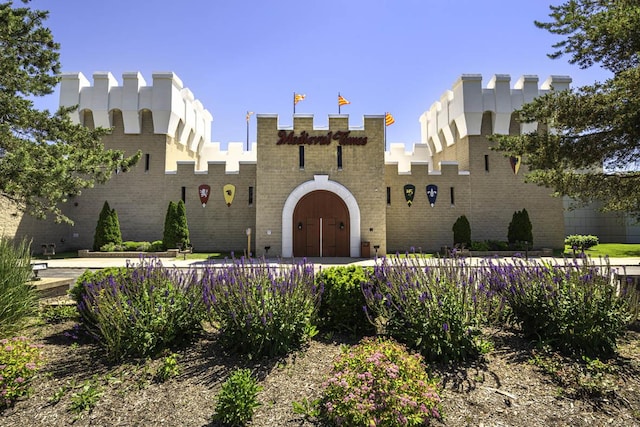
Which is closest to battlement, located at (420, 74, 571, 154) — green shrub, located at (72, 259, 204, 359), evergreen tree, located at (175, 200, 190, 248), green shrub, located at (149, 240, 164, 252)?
evergreen tree, located at (175, 200, 190, 248)

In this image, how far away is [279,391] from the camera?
420 cm

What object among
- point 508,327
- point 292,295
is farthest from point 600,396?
point 292,295

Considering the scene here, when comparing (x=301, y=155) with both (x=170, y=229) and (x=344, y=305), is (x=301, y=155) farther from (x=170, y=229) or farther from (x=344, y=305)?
(x=344, y=305)

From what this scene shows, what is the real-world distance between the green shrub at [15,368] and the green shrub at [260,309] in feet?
6.62

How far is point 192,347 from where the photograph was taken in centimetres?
538

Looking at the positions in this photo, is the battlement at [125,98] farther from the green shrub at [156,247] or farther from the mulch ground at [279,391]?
the mulch ground at [279,391]

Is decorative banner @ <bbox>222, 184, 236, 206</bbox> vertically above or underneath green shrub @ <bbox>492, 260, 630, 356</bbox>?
above

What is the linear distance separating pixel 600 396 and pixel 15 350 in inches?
253

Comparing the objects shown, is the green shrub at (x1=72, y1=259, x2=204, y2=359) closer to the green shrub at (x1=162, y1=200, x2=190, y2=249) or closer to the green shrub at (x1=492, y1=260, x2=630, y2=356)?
the green shrub at (x1=492, y1=260, x2=630, y2=356)

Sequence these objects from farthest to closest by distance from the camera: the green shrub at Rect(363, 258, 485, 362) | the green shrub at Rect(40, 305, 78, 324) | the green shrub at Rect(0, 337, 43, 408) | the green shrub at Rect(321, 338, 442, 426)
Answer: the green shrub at Rect(40, 305, 78, 324) → the green shrub at Rect(363, 258, 485, 362) → the green shrub at Rect(0, 337, 43, 408) → the green shrub at Rect(321, 338, 442, 426)

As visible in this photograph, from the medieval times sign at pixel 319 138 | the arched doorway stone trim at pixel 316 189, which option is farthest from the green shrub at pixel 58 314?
the medieval times sign at pixel 319 138

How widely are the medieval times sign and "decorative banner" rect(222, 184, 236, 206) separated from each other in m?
5.27

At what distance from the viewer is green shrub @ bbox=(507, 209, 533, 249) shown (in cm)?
2459

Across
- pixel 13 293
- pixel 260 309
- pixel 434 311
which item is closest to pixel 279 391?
pixel 260 309
